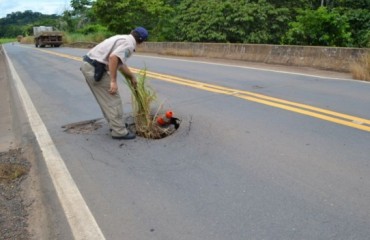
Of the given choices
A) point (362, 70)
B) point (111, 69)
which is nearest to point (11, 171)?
point (111, 69)

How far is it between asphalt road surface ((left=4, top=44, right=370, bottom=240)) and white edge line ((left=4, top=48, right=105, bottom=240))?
1 centimetres

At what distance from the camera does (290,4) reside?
2803 cm

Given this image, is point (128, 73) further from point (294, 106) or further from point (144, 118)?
point (294, 106)

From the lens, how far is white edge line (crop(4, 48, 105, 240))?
11.3 feet

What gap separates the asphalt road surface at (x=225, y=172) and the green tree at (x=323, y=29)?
8.75 metres

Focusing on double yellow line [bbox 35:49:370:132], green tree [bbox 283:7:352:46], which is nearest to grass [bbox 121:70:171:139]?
double yellow line [bbox 35:49:370:132]

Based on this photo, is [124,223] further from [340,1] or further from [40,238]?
[340,1]

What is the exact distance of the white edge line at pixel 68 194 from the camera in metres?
3.43

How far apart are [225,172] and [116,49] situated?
2236 mm

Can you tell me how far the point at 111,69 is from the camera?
5484 millimetres

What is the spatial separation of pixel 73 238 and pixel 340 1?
1007 inches

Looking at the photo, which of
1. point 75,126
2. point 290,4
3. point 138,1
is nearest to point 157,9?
point 138,1

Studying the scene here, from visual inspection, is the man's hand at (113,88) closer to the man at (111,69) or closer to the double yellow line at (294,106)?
the man at (111,69)

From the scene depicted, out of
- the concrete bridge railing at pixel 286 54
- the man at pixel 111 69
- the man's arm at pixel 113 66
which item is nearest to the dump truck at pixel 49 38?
the concrete bridge railing at pixel 286 54
